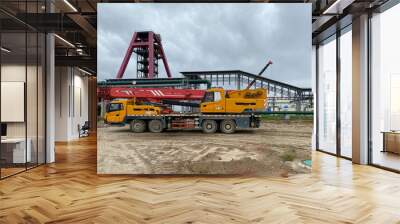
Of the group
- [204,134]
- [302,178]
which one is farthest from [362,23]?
[204,134]

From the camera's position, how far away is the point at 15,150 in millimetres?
6242

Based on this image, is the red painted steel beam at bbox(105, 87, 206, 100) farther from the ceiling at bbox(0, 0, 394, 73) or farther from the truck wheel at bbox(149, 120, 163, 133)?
the ceiling at bbox(0, 0, 394, 73)

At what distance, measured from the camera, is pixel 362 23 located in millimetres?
7266

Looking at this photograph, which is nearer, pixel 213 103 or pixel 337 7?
pixel 213 103

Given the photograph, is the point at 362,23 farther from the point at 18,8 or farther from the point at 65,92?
the point at 65,92

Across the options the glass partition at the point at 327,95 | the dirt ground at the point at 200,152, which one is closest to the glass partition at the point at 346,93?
the glass partition at the point at 327,95

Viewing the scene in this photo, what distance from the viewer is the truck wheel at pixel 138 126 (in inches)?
248

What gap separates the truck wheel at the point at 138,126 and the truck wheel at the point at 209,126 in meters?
1.03

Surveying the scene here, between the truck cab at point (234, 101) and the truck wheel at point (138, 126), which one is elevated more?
the truck cab at point (234, 101)

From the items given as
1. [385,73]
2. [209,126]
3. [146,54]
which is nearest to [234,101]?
[209,126]

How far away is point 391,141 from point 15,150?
6663mm

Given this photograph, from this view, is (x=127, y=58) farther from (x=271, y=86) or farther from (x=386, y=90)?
(x=386, y=90)

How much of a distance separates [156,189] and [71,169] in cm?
241

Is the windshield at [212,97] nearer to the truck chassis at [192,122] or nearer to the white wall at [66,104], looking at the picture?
the truck chassis at [192,122]
